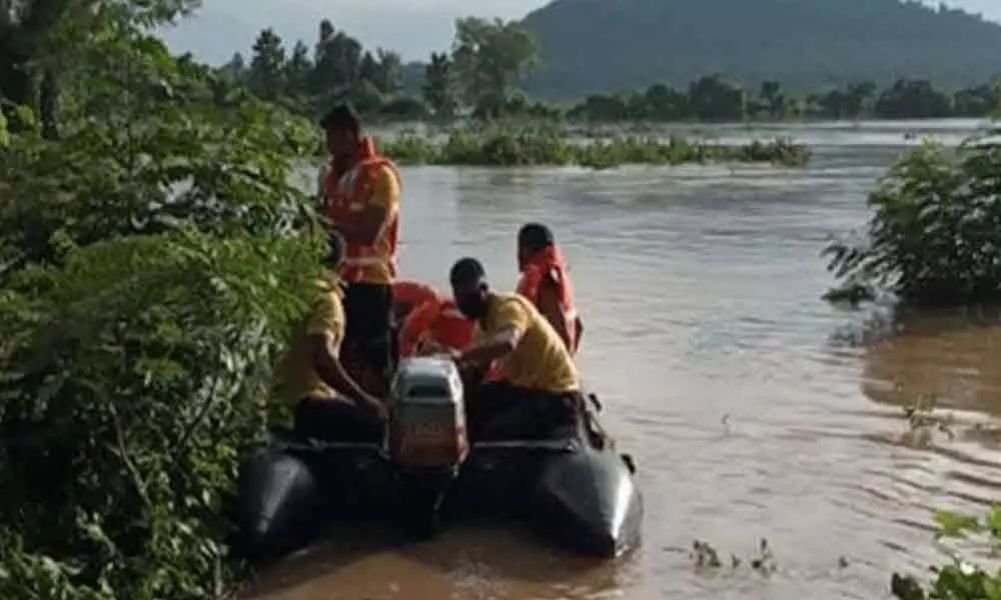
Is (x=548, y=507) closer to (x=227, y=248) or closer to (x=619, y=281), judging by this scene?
(x=227, y=248)

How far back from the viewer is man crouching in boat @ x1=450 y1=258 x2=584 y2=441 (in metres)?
9.52

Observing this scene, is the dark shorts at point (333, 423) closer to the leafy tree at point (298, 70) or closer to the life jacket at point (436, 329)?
the life jacket at point (436, 329)

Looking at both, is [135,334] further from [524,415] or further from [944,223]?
[944,223]

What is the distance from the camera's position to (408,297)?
36.8 ft

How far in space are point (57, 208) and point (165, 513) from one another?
180 centimetres

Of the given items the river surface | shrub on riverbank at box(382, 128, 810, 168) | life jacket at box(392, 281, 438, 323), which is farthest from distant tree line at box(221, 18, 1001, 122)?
life jacket at box(392, 281, 438, 323)

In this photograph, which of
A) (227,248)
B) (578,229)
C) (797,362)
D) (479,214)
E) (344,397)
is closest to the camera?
(227,248)

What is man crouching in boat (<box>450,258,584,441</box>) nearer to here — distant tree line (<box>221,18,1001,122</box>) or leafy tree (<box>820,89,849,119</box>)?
distant tree line (<box>221,18,1001,122</box>)

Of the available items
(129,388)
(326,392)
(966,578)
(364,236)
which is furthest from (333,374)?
(966,578)

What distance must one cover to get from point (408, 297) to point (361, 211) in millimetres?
913

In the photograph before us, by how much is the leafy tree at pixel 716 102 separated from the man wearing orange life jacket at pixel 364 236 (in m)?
86.2

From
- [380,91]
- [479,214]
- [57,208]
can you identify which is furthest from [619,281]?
[380,91]

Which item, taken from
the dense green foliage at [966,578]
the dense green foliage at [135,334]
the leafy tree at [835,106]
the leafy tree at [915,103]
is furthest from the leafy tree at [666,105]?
the dense green foliage at [966,578]

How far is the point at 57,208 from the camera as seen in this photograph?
29.2 feet
